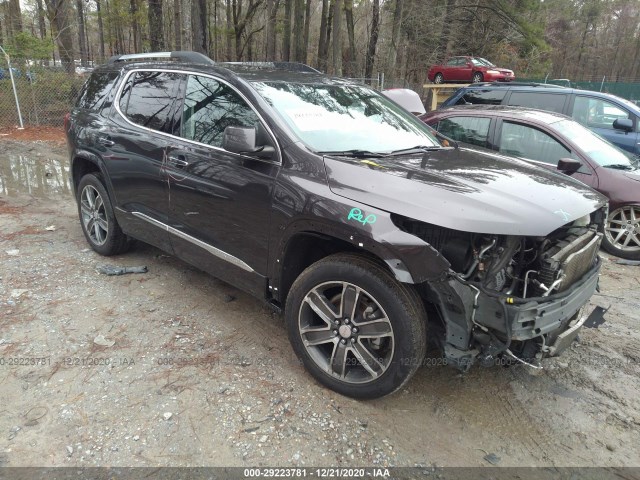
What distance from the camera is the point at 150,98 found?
13.4 ft

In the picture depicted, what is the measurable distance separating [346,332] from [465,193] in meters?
1.07

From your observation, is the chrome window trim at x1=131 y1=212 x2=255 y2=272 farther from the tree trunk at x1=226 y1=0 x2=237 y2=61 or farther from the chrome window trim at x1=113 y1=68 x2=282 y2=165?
the tree trunk at x1=226 y1=0 x2=237 y2=61

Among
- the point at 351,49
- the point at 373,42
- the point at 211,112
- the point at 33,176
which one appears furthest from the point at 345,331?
the point at 351,49

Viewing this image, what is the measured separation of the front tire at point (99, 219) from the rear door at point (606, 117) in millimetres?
Result: 6826

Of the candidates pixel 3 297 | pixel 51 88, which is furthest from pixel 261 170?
pixel 51 88

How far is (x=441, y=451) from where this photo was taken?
Answer: 8.25 ft

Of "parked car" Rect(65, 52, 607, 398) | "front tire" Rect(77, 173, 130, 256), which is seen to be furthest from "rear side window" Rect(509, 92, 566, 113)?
"front tire" Rect(77, 173, 130, 256)

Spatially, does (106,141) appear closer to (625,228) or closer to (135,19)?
(625,228)

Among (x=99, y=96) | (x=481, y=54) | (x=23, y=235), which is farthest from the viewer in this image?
(x=481, y=54)

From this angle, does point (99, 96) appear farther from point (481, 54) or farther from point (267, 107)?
point (481, 54)

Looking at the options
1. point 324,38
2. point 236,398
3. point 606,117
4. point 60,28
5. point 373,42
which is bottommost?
point 236,398

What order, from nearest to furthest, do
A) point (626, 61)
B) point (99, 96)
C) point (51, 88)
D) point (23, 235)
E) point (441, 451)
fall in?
point (441, 451), point (99, 96), point (23, 235), point (51, 88), point (626, 61)

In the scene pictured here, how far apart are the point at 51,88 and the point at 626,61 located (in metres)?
50.8

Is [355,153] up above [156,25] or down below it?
below
